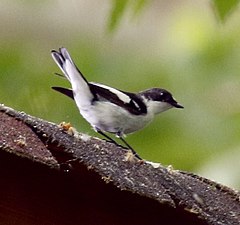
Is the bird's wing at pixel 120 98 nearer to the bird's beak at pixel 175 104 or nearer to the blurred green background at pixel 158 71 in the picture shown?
the blurred green background at pixel 158 71

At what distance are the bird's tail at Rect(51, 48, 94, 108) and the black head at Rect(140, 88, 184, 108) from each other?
1.32 ft

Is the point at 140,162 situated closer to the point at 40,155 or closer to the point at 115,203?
the point at 115,203

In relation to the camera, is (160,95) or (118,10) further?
(160,95)

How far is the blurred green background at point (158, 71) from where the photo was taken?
3059 mm

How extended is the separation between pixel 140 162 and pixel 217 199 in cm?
25

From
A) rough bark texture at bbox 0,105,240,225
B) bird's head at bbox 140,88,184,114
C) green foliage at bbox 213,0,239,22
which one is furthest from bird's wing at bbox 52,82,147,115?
green foliage at bbox 213,0,239,22

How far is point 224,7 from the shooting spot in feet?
5.17

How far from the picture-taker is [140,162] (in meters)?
2.19

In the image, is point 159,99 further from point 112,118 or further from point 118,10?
point 118,10

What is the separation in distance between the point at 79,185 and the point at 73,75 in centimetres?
155

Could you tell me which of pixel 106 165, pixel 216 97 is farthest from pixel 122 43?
pixel 106 165

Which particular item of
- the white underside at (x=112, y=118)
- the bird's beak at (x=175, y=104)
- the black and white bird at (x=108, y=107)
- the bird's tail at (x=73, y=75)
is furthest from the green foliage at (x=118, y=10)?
the bird's beak at (x=175, y=104)

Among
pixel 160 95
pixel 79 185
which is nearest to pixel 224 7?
pixel 79 185

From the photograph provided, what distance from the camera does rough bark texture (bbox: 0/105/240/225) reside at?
183 centimetres
